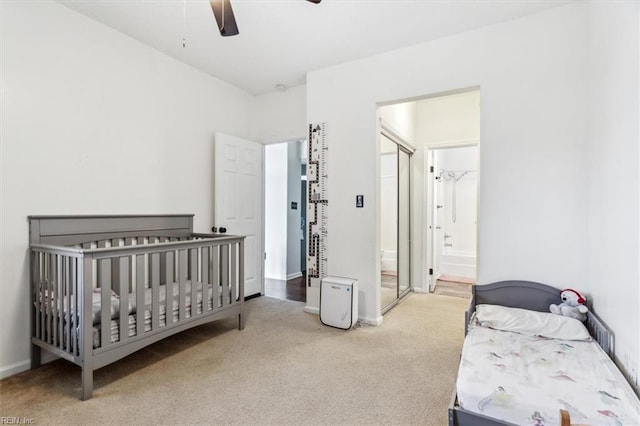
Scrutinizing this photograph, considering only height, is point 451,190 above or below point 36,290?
above

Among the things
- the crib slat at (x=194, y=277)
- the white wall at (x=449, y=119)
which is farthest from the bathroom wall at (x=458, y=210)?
the crib slat at (x=194, y=277)

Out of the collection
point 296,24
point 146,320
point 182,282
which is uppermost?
point 296,24

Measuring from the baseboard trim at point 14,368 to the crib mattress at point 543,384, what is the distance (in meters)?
2.70

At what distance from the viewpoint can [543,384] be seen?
4.43 feet

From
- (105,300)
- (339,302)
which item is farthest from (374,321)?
(105,300)

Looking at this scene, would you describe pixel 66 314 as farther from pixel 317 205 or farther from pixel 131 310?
pixel 317 205

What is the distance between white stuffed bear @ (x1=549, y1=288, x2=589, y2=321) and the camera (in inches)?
79.1

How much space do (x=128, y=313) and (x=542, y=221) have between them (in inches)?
115

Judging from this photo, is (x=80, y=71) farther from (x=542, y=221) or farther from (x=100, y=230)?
(x=542, y=221)

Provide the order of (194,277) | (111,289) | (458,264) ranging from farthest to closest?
1. (458,264)
2. (194,277)
3. (111,289)

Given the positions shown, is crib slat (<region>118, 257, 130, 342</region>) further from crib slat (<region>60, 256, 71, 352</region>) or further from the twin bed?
the twin bed

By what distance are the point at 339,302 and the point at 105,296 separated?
5.94 feet

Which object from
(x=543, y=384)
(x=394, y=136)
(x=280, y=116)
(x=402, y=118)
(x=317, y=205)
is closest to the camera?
(x=543, y=384)

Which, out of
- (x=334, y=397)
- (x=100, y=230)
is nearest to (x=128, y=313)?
(x=100, y=230)
